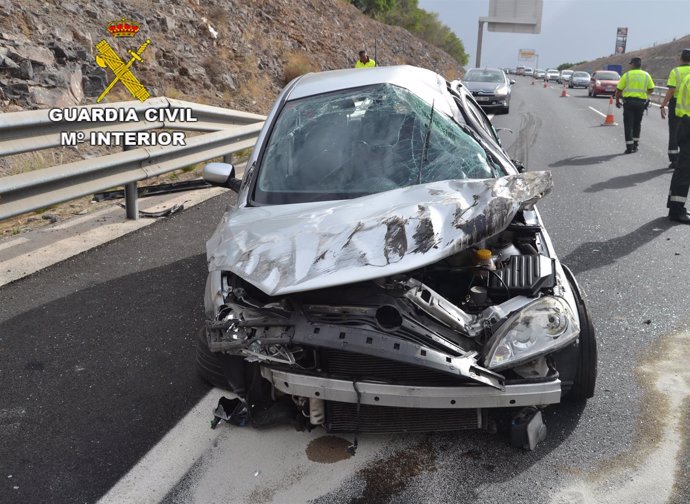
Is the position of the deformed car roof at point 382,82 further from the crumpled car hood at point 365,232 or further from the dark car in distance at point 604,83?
the dark car in distance at point 604,83

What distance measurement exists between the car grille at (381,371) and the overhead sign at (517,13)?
79357mm

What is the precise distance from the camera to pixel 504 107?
2188 centimetres

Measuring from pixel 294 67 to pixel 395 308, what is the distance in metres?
21.3

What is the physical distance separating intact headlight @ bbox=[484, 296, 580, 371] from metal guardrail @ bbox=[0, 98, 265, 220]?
13.2 feet

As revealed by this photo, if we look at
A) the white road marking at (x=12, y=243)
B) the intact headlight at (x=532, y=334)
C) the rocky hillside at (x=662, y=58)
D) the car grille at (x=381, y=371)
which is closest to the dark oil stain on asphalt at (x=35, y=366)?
the car grille at (x=381, y=371)

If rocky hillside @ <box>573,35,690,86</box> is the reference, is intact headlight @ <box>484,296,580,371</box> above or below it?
below

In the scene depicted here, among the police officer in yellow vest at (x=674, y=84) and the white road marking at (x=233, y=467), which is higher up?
the police officer in yellow vest at (x=674, y=84)

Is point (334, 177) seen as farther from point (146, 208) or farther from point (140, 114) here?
point (146, 208)

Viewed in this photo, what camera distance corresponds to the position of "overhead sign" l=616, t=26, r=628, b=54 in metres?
119

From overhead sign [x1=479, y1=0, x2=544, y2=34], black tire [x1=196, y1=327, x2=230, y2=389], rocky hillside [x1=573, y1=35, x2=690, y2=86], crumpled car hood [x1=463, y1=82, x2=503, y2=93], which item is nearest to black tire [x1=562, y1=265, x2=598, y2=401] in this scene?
black tire [x1=196, y1=327, x2=230, y2=389]

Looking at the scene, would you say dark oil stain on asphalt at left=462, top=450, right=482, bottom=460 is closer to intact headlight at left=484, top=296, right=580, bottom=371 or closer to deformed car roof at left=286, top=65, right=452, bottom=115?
intact headlight at left=484, top=296, right=580, bottom=371

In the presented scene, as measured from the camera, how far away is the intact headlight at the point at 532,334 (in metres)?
3.00

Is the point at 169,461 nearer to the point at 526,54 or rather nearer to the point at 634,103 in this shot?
the point at 634,103

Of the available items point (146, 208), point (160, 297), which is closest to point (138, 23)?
point (146, 208)
